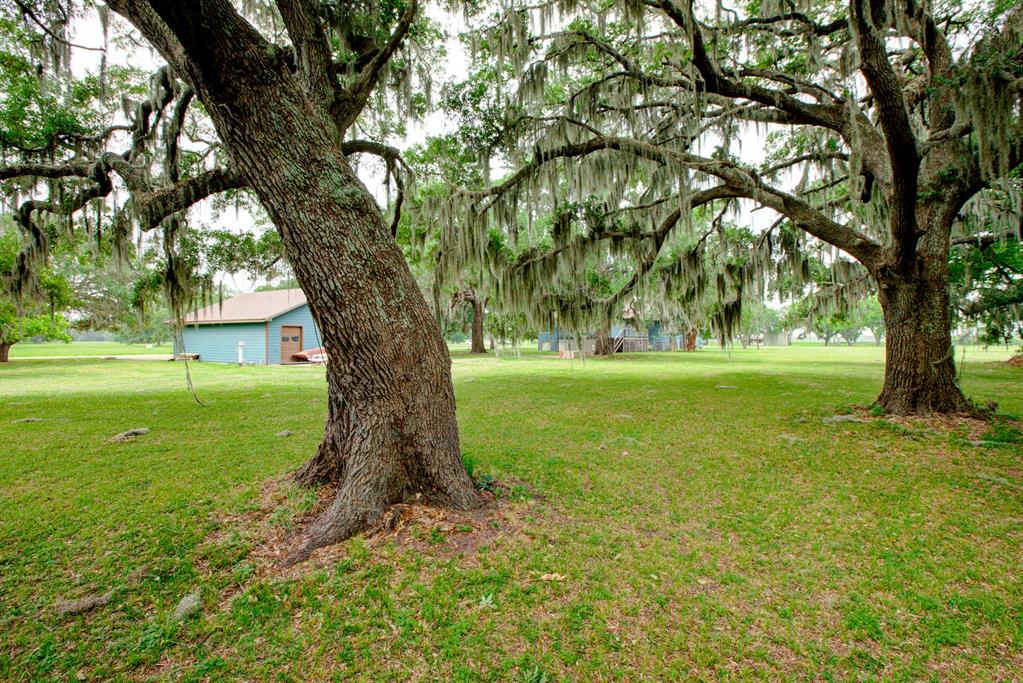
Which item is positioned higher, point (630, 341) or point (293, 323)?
point (293, 323)

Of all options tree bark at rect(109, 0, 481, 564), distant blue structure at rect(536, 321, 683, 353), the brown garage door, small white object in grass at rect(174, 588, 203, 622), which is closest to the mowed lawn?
small white object in grass at rect(174, 588, 203, 622)

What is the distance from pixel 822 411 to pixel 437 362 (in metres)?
6.42

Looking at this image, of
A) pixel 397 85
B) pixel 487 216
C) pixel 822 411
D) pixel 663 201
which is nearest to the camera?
pixel 397 85

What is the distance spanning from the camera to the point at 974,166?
539cm

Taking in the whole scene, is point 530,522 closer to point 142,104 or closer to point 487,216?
point 487,216

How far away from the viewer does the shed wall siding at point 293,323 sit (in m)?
19.6

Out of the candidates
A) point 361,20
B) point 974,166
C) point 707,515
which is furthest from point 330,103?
point 974,166

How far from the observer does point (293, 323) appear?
66.9 ft

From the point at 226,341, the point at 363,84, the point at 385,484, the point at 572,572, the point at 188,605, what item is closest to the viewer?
the point at 188,605

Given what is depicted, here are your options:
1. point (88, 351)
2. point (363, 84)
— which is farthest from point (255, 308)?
point (88, 351)

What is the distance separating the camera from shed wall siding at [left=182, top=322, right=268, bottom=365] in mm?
19586

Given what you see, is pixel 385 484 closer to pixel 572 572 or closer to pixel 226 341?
pixel 572 572

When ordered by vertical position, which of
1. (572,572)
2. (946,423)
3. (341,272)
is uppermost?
(341,272)

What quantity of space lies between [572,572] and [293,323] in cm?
2058
